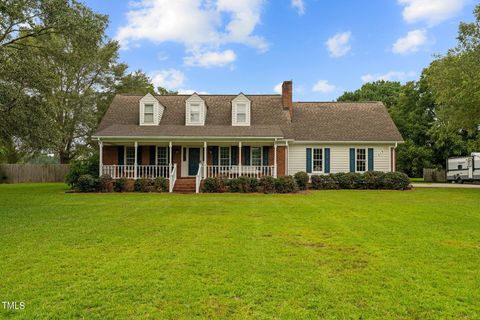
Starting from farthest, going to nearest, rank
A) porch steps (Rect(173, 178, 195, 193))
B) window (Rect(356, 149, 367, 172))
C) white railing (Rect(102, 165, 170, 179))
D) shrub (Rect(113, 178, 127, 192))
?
window (Rect(356, 149, 367, 172)), white railing (Rect(102, 165, 170, 179)), porch steps (Rect(173, 178, 195, 193)), shrub (Rect(113, 178, 127, 192))

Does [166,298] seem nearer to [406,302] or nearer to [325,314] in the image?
[325,314]

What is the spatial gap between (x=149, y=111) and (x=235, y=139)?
6.77 m

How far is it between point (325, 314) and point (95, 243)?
4.81 m

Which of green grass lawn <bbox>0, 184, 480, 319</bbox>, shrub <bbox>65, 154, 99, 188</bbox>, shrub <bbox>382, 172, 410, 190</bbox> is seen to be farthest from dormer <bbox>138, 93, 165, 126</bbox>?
shrub <bbox>382, 172, 410, 190</bbox>

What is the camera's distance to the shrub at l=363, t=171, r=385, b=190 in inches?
835

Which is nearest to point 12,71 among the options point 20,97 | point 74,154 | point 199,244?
point 20,97

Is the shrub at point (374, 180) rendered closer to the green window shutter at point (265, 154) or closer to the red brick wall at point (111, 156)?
the green window shutter at point (265, 154)

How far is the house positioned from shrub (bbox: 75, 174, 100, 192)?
134 centimetres

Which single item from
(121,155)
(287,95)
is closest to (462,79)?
(287,95)

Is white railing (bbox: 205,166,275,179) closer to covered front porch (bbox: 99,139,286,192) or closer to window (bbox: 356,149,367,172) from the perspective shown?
covered front porch (bbox: 99,139,286,192)

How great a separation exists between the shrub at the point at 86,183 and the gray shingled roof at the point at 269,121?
264cm

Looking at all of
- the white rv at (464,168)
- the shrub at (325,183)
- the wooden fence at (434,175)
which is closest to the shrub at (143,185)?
the shrub at (325,183)

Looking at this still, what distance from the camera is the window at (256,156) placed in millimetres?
21906

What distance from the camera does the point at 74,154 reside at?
36.1 metres
